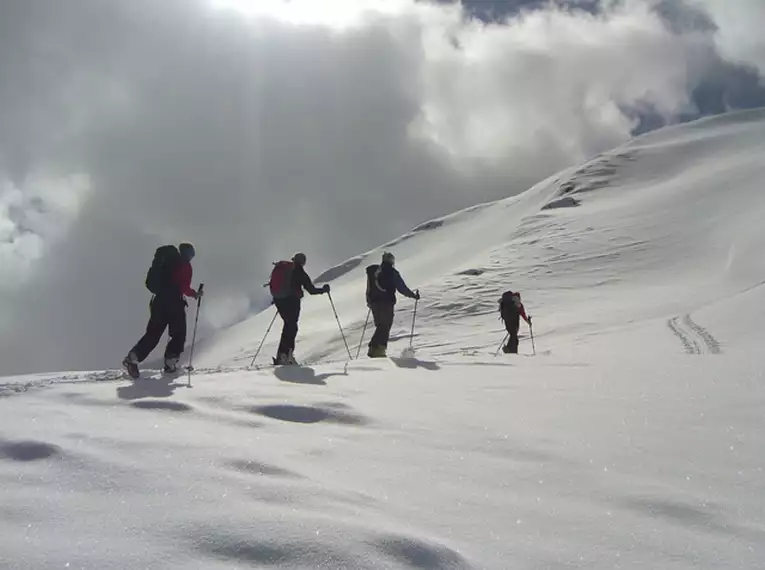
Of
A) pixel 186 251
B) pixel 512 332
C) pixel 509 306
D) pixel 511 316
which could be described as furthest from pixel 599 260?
pixel 186 251

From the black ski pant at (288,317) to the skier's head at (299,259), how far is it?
0.54 meters

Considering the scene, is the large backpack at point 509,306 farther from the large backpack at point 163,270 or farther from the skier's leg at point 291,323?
the large backpack at point 163,270

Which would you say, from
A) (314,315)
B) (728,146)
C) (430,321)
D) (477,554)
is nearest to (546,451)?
(477,554)

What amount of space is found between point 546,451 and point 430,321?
29.6 metres

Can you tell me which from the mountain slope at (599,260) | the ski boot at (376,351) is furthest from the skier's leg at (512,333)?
the ski boot at (376,351)

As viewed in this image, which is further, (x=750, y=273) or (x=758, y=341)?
(x=750, y=273)

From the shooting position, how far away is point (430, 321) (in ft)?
111

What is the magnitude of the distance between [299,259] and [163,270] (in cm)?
254

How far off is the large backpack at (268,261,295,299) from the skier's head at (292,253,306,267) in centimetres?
9

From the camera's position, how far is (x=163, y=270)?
819 cm

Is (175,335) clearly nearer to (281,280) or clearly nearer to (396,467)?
(281,280)

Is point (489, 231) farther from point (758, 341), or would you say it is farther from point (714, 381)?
point (714, 381)

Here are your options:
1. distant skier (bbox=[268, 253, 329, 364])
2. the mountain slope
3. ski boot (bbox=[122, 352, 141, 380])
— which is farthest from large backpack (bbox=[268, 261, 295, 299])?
the mountain slope

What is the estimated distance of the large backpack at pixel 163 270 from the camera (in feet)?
26.7
